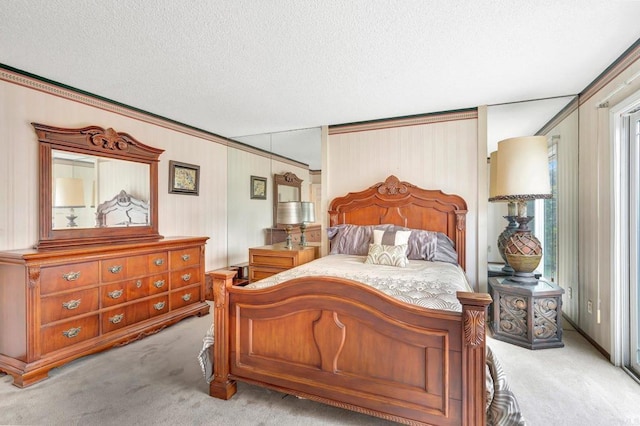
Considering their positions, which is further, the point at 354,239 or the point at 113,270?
the point at 354,239

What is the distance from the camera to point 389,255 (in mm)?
2773

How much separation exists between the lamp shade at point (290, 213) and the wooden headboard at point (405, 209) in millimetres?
418

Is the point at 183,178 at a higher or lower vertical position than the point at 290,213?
higher

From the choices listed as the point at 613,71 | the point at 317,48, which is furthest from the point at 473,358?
the point at 613,71

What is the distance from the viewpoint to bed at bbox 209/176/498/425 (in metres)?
1.40

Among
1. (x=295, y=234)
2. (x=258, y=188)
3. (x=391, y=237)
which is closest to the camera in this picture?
(x=391, y=237)

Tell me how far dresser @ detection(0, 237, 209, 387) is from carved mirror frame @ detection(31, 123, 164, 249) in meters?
0.31

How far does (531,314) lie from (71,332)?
150 inches

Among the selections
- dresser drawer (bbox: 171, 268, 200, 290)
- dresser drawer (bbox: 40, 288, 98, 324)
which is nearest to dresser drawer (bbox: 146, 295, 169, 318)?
dresser drawer (bbox: 171, 268, 200, 290)

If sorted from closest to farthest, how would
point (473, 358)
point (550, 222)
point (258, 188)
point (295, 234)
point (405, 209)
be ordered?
point (473, 358) → point (550, 222) → point (405, 209) → point (295, 234) → point (258, 188)

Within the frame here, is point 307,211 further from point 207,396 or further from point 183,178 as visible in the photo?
point 207,396

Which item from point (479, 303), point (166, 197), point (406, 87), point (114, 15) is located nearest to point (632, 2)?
point (406, 87)

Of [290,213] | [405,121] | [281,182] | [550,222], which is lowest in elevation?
[550,222]

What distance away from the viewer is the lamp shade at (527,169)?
270 centimetres
